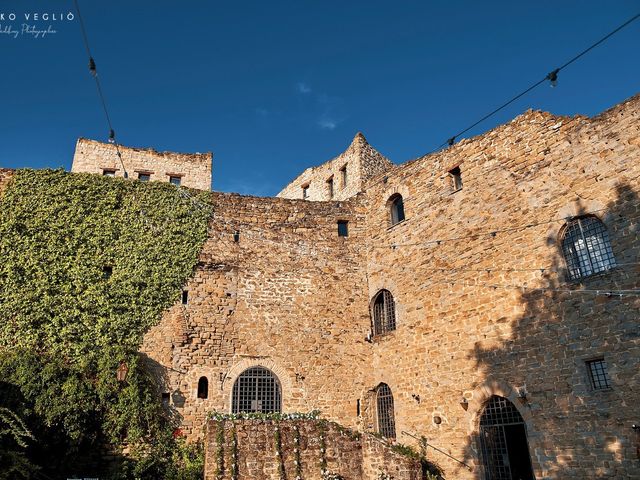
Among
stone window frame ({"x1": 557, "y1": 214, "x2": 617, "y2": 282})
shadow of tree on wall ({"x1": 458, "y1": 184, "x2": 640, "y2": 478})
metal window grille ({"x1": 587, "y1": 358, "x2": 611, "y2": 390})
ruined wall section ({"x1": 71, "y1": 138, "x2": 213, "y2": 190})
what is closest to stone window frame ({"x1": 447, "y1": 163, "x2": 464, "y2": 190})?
shadow of tree on wall ({"x1": 458, "y1": 184, "x2": 640, "y2": 478})

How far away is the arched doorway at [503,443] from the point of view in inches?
524

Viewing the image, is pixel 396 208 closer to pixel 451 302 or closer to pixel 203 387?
pixel 451 302

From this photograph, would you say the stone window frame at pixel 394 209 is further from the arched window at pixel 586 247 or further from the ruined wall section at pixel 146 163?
the ruined wall section at pixel 146 163

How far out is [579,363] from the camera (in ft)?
39.4

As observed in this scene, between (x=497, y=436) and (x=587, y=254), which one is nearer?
(x=587, y=254)

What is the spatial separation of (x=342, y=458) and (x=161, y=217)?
9273mm

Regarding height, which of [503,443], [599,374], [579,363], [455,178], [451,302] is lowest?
[503,443]

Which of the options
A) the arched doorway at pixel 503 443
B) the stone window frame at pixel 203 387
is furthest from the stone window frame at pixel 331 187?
the arched doorway at pixel 503 443

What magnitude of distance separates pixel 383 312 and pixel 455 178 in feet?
16.4

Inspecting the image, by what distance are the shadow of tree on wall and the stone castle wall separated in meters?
0.03

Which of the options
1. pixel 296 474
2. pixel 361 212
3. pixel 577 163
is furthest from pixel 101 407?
pixel 577 163

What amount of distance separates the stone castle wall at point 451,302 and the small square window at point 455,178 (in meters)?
0.21

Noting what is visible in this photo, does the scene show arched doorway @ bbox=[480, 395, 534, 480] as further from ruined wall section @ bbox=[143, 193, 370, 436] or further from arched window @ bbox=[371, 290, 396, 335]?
ruined wall section @ bbox=[143, 193, 370, 436]

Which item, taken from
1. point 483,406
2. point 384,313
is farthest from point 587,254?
point 384,313
